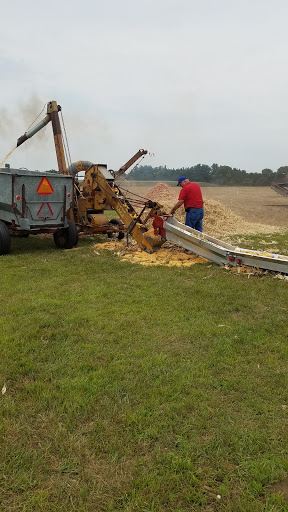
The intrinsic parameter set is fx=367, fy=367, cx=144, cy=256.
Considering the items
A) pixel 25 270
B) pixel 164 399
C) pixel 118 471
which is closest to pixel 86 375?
pixel 164 399

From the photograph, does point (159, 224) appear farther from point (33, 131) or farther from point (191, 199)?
point (33, 131)

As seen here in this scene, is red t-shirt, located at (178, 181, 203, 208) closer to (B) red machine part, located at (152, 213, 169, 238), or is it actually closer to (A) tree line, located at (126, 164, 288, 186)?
(B) red machine part, located at (152, 213, 169, 238)

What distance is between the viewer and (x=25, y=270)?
6.86 meters

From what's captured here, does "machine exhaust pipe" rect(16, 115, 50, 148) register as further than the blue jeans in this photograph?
Yes

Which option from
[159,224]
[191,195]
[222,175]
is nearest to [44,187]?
[159,224]

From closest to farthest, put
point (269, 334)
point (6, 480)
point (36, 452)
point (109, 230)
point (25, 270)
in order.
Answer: point (6, 480) → point (36, 452) → point (269, 334) → point (25, 270) → point (109, 230)

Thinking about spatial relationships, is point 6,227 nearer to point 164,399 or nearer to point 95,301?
point 95,301

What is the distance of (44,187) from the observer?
27.3ft

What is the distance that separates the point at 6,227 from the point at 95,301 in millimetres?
3974

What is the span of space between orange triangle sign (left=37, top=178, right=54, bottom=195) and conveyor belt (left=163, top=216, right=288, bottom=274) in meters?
2.75

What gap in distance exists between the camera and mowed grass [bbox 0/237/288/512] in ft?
7.34

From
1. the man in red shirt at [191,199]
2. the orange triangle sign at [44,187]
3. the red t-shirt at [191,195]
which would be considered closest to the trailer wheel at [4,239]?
the orange triangle sign at [44,187]

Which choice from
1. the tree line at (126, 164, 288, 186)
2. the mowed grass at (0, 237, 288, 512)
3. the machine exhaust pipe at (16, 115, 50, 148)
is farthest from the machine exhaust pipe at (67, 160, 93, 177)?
the tree line at (126, 164, 288, 186)

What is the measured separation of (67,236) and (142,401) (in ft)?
22.0
